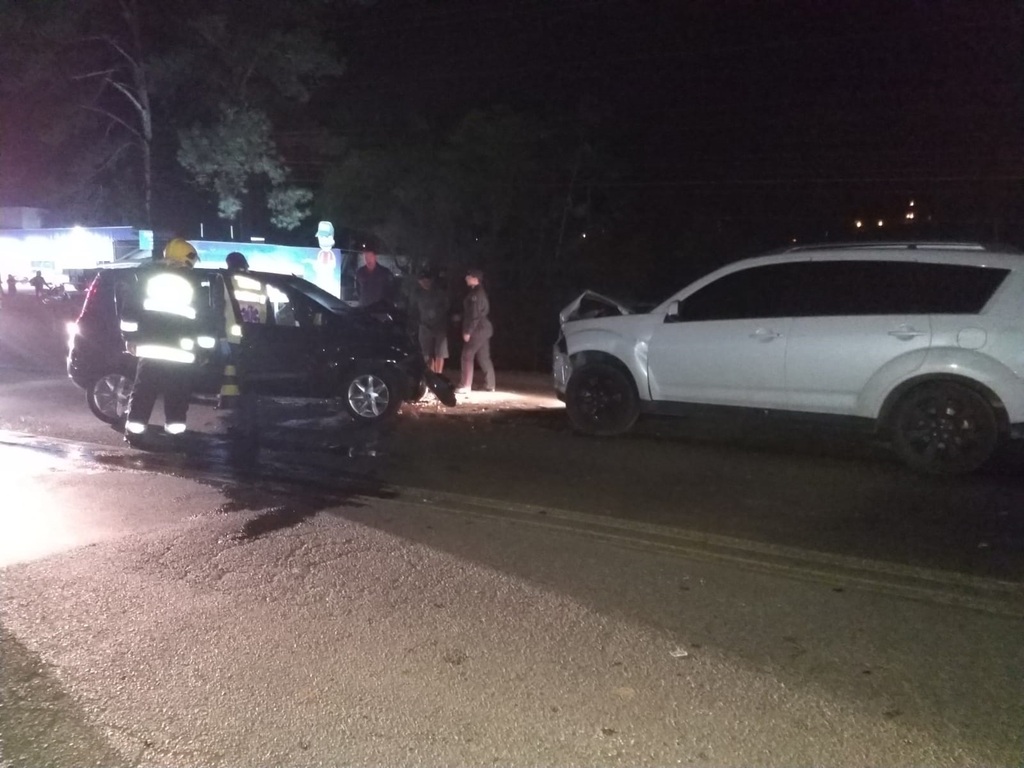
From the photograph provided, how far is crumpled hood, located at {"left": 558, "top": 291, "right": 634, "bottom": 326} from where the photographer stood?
10773 millimetres

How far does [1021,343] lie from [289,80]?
83.1ft

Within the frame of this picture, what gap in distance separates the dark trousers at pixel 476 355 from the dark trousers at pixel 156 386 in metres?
4.04

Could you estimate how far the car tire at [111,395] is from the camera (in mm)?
10422

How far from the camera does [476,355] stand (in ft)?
43.1

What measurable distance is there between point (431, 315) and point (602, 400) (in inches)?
147

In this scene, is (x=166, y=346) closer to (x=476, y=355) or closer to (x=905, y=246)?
(x=476, y=355)

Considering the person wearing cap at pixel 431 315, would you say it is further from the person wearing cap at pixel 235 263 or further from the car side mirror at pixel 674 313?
the car side mirror at pixel 674 313

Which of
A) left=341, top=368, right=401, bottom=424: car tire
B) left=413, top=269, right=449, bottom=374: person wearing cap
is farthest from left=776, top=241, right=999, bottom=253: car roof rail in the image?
left=413, top=269, right=449, bottom=374: person wearing cap

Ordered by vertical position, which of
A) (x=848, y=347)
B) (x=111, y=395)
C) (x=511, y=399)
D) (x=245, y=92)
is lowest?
(x=511, y=399)

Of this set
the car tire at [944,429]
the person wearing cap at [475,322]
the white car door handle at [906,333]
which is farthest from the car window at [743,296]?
the person wearing cap at [475,322]

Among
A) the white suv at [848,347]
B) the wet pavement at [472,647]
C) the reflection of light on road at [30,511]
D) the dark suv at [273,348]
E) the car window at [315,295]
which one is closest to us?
the wet pavement at [472,647]

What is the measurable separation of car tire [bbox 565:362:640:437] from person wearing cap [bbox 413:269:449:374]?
10.7 ft

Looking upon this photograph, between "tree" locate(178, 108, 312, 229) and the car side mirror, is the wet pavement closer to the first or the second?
the car side mirror

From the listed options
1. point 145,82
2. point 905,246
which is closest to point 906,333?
point 905,246
